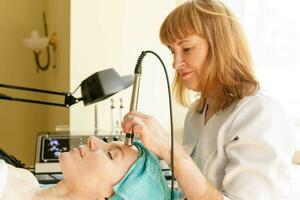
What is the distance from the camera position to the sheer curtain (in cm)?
226

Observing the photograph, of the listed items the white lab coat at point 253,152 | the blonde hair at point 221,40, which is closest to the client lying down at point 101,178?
the white lab coat at point 253,152

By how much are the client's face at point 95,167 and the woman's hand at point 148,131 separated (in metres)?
0.10

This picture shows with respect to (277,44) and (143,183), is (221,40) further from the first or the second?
(277,44)

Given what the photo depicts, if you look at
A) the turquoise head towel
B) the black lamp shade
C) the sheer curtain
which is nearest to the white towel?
the turquoise head towel

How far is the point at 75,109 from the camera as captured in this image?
6.72 feet

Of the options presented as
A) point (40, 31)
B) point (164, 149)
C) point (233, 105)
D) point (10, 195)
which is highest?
point (40, 31)

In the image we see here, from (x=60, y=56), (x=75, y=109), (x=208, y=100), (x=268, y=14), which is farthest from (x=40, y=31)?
(x=208, y=100)

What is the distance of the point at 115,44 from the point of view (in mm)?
2049

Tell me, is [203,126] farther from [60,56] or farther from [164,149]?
[60,56]

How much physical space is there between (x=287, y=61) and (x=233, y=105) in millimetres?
1269

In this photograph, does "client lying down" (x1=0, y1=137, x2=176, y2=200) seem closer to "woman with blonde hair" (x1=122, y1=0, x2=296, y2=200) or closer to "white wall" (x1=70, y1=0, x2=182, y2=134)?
"woman with blonde hair" (x1=122, y1=0, x2=296, y2=200)

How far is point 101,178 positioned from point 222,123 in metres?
0.36

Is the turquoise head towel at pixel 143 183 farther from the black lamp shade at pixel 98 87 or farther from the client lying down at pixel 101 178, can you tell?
the black lamp shade at pixel 98 87

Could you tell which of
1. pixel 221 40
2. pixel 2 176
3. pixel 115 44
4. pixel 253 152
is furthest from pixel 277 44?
pixel 2 176
